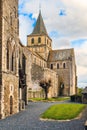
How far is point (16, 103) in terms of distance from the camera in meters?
31.2

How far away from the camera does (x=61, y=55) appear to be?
9531 cm

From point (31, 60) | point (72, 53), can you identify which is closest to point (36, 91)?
point (31, 60)

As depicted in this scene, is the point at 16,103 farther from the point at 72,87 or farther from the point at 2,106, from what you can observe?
the point at 72,87

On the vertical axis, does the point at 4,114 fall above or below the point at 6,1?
below

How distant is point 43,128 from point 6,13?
1361 cm

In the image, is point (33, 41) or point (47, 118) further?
point (33, 41)

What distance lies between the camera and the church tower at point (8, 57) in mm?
26156

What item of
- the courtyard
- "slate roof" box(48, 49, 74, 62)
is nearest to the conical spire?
"slate roof" box(48, 49, 74, 62)

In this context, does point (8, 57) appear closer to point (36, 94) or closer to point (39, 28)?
point (36, 94)

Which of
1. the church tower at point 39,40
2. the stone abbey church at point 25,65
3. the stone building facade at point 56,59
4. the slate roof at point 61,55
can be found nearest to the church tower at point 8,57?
the stone abbey church at point 25,65

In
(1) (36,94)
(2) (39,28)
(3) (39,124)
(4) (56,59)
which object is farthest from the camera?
(2) (39,28)

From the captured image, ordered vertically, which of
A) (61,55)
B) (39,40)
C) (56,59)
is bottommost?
(56,59)

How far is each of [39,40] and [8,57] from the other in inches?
2646

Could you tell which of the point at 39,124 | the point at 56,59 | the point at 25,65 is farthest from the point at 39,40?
the point at 39,124
